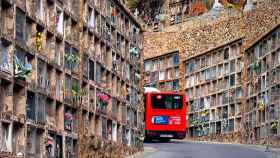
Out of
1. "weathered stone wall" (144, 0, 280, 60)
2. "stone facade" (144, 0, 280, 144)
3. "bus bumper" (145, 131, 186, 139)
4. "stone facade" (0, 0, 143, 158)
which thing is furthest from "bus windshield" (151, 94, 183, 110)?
"stone facade" (0, 0, 143, 158)

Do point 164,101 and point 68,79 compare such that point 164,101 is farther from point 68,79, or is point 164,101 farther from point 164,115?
point 68,79

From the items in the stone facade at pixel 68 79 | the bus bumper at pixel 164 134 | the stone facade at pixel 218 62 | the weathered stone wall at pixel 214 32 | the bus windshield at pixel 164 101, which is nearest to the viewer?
the stone facade at pixel 68 79

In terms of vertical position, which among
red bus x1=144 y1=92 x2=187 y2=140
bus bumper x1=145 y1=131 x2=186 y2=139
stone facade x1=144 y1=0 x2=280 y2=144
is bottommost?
bus bumper x1=145 y1=131 x2=186 y2=139

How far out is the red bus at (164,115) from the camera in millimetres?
33719

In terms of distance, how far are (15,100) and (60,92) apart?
102 inches

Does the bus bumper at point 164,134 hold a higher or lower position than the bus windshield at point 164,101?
lower

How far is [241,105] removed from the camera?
117 ft

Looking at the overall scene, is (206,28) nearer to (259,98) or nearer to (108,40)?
(259,98)

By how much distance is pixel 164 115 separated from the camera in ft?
111

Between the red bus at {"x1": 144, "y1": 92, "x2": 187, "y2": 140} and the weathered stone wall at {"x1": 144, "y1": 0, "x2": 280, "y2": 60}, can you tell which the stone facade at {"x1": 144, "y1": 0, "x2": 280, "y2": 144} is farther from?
the red bus at {"x1": 144, "y1": 92, "x2": 187, "y2": 140}

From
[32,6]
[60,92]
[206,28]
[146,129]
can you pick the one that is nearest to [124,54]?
[60,92]

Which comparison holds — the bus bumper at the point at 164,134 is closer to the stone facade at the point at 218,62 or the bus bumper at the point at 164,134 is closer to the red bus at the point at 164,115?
the red bus at the point at 164,115

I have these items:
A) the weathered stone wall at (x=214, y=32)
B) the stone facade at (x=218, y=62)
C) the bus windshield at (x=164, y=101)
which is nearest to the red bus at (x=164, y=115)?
the bus windshield at (x=164, y=101)

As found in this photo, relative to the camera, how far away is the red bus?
33.7 meters
